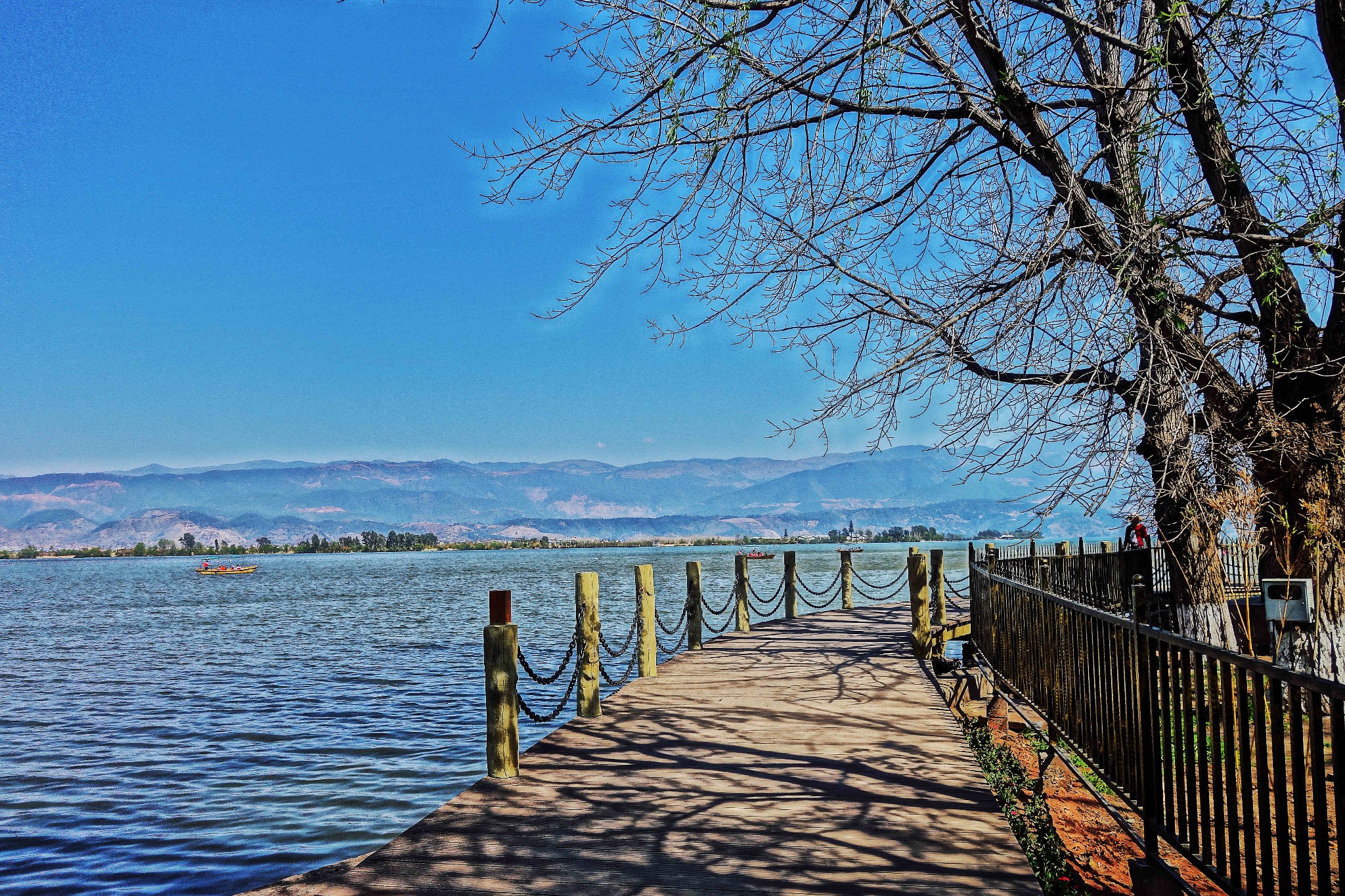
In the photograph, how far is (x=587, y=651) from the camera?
9.39m

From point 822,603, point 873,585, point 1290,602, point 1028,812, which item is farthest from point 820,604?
point 1290,602

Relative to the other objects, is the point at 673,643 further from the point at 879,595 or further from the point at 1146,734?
the point at 879,595

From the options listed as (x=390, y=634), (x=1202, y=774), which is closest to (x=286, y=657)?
(x=390, y=634)

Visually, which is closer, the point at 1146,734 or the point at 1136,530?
the point at 1146,734

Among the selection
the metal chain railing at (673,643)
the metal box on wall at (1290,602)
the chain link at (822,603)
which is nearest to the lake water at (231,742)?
the metal chain railing at (673,643)

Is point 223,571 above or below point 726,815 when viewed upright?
below

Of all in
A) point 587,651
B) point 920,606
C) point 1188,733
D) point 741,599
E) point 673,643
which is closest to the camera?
point 1188,733

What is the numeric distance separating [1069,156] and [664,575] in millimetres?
72870

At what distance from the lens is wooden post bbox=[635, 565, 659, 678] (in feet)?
38.2

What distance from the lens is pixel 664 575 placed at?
79000 mm

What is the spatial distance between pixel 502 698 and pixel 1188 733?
469 cm

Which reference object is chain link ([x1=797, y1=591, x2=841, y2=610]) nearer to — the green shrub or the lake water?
the lake water

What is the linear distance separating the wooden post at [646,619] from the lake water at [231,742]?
2.48 m

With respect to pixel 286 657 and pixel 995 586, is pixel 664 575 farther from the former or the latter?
pixel 995 586
